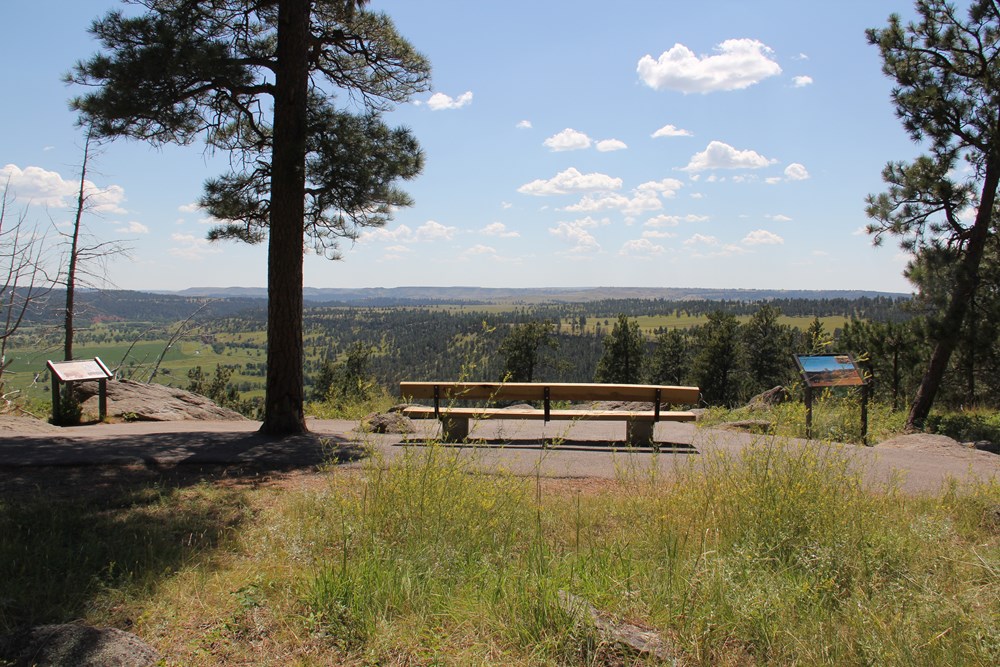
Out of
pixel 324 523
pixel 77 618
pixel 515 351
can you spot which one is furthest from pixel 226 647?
pixel 515 351

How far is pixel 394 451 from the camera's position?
764 centimetres

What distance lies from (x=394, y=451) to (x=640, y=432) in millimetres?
3322

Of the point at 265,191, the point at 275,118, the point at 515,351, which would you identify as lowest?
the point at 515,351

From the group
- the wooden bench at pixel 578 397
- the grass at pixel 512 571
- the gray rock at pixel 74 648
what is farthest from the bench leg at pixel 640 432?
the gray rock at pixel 74 648

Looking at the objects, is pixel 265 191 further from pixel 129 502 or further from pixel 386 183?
pixel 129 502

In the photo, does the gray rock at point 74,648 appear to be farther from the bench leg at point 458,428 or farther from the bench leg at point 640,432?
the bench leg at point 640,432

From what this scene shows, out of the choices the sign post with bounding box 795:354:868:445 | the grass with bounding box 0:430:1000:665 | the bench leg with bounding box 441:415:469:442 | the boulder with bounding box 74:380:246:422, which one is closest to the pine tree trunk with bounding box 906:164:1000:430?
the sign post with bounding box 795:354:868:445

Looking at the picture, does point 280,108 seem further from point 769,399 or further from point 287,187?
point 769,399

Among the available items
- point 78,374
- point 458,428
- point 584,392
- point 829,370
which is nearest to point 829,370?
point 829,370

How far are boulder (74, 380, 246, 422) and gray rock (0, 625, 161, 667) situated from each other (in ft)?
30.1

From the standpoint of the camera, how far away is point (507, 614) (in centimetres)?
314

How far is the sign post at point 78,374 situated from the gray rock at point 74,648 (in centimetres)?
846

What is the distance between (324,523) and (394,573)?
0.99 m

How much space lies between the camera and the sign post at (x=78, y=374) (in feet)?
32.4
